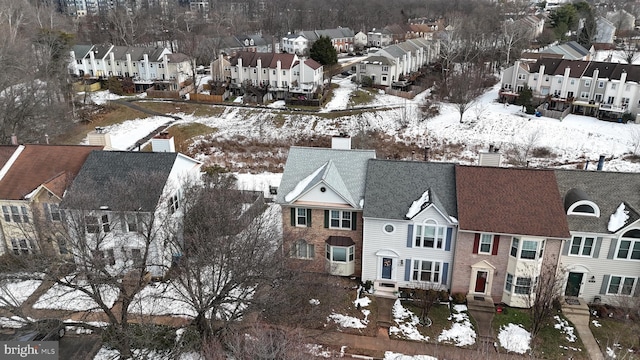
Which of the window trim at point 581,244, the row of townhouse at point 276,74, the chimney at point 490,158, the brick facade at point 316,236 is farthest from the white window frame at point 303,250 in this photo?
the row of townhouse at point 276,74

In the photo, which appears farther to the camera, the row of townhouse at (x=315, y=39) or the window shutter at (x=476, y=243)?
the row of townhouse at (x=315, y=39)

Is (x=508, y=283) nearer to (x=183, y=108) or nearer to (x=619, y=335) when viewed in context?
(x=619, y=335)

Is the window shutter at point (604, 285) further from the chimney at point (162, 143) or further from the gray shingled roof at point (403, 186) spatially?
Result: the chimney at point (162, 143)

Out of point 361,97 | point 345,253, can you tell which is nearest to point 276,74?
point 361,97

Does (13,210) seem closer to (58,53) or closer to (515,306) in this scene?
(515,306)

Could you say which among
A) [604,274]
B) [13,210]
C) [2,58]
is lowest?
[604,274]

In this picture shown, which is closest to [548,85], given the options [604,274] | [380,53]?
[380,53]
